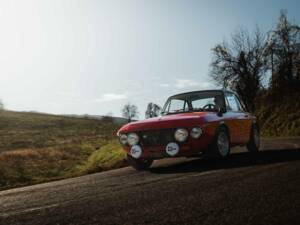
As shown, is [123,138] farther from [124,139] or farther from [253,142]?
[253,142]

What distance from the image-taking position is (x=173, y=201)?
15.5 ft

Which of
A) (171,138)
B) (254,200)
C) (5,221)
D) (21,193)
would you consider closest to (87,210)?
(5,221)

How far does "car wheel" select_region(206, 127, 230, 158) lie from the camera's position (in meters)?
8.94

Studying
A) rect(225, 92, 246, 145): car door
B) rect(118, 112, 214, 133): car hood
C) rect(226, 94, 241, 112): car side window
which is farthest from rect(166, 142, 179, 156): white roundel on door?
rect(226, 94, 241, 112): car side window

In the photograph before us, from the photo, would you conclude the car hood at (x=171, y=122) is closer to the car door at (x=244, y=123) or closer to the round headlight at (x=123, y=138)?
the round headlight at (x=123, y=138)

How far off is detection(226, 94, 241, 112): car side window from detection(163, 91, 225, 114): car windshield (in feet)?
1.00

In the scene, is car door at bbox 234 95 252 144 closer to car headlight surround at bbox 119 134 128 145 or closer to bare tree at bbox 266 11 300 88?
car headlight surround at bbox 119 134 128 145

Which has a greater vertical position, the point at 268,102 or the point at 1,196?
the point at 268,102

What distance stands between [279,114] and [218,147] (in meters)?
21.4

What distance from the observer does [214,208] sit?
4.23 meters

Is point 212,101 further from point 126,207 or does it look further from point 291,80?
point 291,80

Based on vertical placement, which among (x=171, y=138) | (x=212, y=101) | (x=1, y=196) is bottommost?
(x=1, y=196)

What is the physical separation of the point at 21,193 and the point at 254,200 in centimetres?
357

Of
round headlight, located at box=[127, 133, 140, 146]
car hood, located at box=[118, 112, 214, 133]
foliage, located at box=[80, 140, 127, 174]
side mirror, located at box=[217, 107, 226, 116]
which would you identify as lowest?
foliage, located at box=[80, 140, 127, 174]
